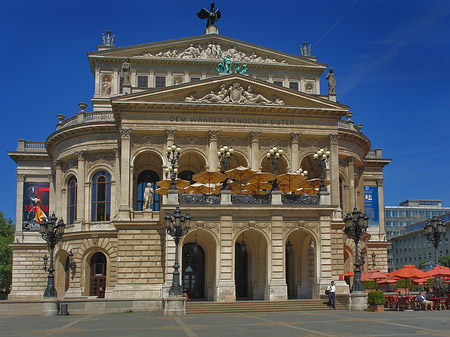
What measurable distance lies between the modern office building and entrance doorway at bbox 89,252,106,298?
7213 cm

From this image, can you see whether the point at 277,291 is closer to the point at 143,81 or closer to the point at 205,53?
the point at 143,81

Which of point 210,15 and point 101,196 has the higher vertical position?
point 210,15

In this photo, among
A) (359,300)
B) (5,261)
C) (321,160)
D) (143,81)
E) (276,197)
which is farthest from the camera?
(5,261)

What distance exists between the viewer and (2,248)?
73812 millimetres

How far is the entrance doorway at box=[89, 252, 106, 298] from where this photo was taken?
175 feet

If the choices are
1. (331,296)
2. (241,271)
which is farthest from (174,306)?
(241,271)

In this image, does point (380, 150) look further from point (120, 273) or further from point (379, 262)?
point (120, 273)

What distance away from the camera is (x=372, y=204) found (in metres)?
67.6

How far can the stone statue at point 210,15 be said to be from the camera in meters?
65.9

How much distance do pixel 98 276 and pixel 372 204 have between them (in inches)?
1257

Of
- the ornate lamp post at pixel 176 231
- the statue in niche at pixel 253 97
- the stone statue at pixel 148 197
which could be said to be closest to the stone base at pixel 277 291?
the ornate lamp post at pixel 176 231

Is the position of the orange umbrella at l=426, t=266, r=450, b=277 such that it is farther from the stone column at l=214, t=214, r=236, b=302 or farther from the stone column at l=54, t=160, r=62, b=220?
the stone column at l=54, t=160, r=62, b=220

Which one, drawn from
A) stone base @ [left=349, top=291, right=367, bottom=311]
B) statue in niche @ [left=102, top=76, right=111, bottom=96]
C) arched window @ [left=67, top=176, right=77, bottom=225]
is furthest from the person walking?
statue in niche @ [left=102, top=76, right=111, bottom=96]

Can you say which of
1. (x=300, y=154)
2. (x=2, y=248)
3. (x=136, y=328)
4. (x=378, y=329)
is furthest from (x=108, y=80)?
(x=378, y=329)
